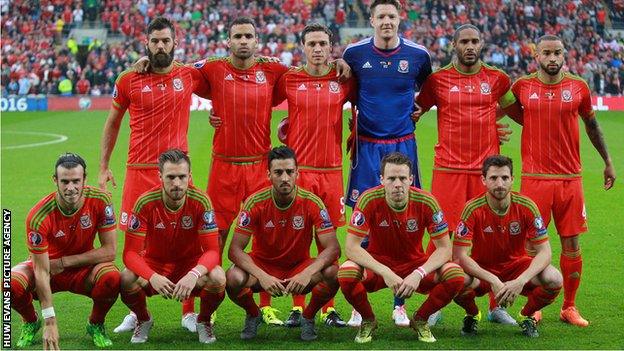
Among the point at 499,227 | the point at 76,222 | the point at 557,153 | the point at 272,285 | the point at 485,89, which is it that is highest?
the point at 485,89

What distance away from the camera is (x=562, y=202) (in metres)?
7.53

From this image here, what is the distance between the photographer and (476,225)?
6.99 meters

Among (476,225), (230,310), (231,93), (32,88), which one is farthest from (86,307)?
(32,88)

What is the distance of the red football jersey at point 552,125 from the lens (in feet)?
24.6

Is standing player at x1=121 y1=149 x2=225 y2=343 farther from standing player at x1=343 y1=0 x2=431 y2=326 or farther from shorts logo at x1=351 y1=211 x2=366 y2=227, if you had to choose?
standing player at x1=343 y1=0 x2=431 y2=326

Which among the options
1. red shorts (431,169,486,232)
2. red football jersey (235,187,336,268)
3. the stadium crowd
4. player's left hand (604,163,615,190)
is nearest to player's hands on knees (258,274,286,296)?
red football jersey (235,187,336,268)

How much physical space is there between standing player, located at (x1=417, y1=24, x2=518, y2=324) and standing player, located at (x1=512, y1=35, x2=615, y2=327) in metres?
0.26

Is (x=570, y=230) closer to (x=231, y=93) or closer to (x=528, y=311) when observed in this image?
(x=528, y=311)

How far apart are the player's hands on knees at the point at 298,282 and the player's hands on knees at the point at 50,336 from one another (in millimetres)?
1548

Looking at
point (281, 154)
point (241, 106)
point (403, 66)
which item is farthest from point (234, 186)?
point (403, 66)

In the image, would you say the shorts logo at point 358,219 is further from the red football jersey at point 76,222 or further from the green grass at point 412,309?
the red football jersey at point 76,222

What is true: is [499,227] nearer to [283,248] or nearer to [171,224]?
[283,248]

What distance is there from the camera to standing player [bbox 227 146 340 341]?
6816mm

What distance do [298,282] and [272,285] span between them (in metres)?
0.18
